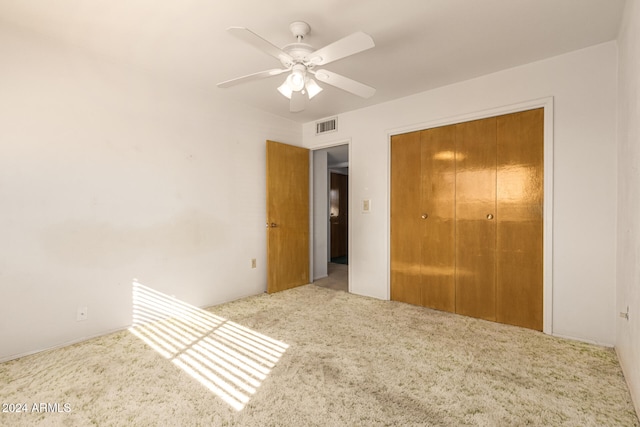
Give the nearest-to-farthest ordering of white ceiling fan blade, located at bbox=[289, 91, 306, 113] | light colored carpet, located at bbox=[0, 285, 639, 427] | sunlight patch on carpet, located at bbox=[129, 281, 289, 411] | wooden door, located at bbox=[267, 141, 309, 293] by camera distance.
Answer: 1. light colored carpet, located at bbox=[0, 285, 639, 427]
2. sunlight patch on carpet, located at bbox=[129, 281, 289, 411]
3. white ceiling fan blade, located at bbox=[289, 91, 306, 113]
4. wooden door, located at bbox=[267, 141, 309, 293]

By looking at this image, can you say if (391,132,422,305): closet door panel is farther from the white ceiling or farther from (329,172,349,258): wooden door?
(329,172,349,258): wooden door

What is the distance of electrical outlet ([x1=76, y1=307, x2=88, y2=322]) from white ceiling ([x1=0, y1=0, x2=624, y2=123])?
2139mm

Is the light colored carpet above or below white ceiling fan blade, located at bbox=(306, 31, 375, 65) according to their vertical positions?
below

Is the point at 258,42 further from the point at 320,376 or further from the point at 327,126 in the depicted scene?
the point at 327,126

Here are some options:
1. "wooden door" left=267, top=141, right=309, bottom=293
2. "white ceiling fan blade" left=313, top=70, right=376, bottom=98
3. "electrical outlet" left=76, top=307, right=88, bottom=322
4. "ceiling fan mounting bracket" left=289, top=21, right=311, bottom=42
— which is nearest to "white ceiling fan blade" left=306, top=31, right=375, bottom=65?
"white ceiling fan blade" left=313, top=70, right=376, bottom=98

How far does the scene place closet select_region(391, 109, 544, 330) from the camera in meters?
2.71

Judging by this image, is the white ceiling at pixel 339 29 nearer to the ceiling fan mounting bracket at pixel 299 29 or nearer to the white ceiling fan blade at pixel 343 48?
the ceiling fan mounting bracket at pixel 299 29

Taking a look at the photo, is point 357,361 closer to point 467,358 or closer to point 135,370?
point 467,358

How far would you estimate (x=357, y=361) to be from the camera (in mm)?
2158

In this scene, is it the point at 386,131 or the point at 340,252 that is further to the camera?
the point at 340,252

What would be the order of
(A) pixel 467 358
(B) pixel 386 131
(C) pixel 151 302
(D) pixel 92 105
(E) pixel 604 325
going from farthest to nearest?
(B) pixel 386 131
(C) pixel 151 302
(D) pixel 92 105
(E) pixel 604 325
(A) pixel 467 358

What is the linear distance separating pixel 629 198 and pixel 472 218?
1254mm

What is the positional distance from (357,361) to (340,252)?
487 centimetres

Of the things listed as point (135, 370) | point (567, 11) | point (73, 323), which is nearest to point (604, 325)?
point (567, 11)
